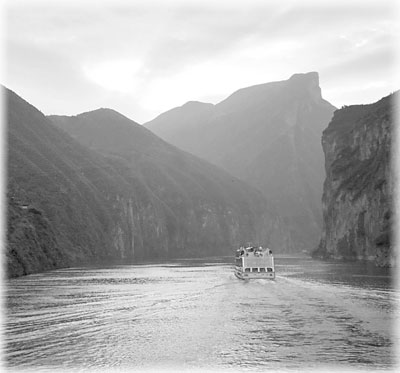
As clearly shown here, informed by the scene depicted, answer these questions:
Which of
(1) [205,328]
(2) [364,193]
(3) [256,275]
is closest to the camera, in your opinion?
(1) [205,328]

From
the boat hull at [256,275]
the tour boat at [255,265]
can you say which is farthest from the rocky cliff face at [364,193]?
the boat hull at [256,275]

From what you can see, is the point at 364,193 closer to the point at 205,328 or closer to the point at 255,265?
the point at 255,265

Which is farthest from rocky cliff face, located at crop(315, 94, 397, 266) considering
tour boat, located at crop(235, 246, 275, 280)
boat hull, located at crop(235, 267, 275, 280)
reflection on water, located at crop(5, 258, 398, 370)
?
reflection on water, located at crop(5, 258, 398, 370)

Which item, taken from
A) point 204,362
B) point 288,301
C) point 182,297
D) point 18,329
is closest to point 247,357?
point 204,362

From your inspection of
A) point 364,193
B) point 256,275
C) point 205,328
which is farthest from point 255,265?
point 364,193

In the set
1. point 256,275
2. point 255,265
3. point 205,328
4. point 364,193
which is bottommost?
point 205,328

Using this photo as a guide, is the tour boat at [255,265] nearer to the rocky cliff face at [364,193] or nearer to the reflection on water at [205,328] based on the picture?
the reflection on water at [205,328]
